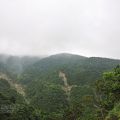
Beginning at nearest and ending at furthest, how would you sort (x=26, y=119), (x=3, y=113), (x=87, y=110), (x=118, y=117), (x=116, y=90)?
(x=118, y=117) < (x=116, y=90) < (x=3, y=113) < (x=26, y=119) < (x=87, y=110)

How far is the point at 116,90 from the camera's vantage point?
79.9 m

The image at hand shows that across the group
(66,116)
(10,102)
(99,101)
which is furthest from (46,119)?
(99,101)

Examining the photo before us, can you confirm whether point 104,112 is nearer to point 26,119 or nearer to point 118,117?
point 118,117

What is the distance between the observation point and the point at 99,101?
8869cm

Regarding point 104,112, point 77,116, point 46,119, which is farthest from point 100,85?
point 46,119

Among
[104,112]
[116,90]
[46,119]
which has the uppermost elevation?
[116,90]

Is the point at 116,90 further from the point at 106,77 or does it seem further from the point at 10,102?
the point at 10,102

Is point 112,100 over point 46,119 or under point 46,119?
over

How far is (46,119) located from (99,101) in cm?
5507

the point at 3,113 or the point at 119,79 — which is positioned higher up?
the point at 119,79

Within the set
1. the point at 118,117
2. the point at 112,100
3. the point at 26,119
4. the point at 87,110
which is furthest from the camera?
the point at 87,110

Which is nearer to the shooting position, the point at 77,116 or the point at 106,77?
the point at 106,77

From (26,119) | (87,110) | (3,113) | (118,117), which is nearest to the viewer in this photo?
(118,117)

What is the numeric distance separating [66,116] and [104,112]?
3049cm
